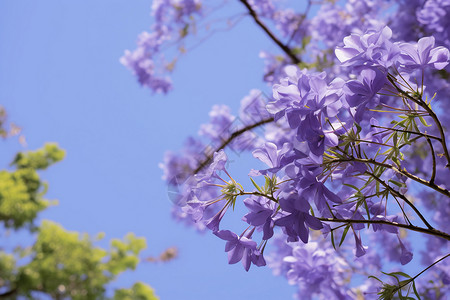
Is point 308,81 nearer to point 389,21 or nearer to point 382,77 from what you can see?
point 382,77

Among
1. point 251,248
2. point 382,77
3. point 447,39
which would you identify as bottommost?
point 251,248

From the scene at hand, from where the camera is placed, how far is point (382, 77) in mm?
386

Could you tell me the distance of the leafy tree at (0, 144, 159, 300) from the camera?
3900 millimetres

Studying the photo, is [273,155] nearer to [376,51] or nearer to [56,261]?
[376,51]

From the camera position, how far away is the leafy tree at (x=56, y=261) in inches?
154

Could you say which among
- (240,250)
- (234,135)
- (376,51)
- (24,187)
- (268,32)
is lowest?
(240,250)

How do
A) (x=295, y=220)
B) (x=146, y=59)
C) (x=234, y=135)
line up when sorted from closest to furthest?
(x=295, y=220) → (x=234, y=135) → (x=146, y=59)

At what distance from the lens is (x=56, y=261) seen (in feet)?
12.9

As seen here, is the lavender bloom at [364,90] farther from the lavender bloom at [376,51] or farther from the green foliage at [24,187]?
the green foliage at [24,187]

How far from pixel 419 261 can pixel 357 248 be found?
45.8 inches

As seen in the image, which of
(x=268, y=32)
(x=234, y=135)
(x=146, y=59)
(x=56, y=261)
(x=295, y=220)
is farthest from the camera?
(x=56, y=261)

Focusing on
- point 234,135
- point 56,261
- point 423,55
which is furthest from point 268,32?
point 56,261

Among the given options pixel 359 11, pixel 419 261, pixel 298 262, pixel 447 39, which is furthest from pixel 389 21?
pixel 298 262

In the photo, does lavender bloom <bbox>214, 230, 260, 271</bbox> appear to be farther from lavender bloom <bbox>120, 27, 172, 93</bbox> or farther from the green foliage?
the green foliage
